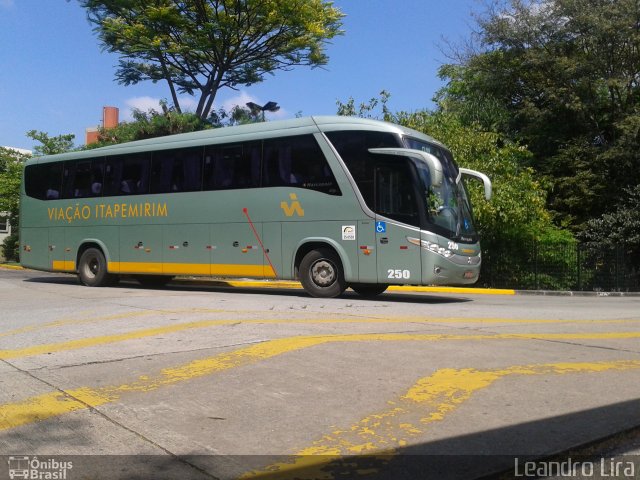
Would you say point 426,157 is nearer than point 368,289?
Yes

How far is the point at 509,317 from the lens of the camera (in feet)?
33.2

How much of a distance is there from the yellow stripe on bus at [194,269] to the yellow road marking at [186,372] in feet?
23.5

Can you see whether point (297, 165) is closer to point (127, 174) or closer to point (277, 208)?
point (277, 208)

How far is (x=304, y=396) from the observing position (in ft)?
16.6

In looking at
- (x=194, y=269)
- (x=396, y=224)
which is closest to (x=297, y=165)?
(x=396, y=224)

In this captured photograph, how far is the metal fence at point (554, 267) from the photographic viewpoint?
877 inches

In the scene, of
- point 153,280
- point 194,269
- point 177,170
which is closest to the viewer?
point 194,269

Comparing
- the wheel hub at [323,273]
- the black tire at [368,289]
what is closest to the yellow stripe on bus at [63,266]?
the wheel hub at [323,273]

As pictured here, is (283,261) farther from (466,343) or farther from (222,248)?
(466,343)

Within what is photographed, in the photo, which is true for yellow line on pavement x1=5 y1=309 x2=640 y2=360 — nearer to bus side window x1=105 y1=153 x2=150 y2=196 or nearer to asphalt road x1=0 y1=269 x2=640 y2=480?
asphalt road x1=0 y1=269 x2=640 y2=480

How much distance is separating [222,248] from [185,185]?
6.43ft

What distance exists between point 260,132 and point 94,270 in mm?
6684

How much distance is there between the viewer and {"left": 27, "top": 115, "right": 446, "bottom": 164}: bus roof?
13.3 meters

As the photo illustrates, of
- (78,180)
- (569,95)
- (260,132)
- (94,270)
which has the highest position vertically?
(569,95)
